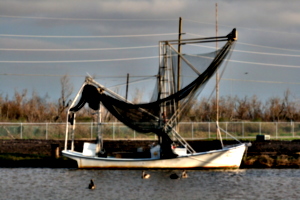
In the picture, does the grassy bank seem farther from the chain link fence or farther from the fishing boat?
the chain link fence

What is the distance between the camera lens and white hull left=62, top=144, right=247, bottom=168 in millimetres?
37125

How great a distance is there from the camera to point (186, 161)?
37.1 m

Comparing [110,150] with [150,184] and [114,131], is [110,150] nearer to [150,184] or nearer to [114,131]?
[114,131]

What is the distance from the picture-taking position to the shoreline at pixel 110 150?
40.4 metres

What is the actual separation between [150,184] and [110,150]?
1416cm

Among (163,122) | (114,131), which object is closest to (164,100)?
(163,122)

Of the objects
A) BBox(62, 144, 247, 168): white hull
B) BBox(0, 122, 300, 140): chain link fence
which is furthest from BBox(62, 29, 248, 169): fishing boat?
BBox(0, 122, 300, 140): chain link fence

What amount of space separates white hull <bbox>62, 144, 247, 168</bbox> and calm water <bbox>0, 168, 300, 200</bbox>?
37cm

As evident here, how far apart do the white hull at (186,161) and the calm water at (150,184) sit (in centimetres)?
37

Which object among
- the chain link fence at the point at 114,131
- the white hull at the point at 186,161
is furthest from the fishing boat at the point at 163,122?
the chain link fence at the point at 114,131

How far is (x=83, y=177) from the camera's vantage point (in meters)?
35.2

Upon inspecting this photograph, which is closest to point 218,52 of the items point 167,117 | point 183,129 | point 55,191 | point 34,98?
point 167,117

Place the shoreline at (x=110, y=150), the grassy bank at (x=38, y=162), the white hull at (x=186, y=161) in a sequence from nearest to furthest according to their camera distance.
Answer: the white hull at (x=186, y=161) → the shoreline at (x=110, y=150) → the grassy bank at (x=38, y=162)

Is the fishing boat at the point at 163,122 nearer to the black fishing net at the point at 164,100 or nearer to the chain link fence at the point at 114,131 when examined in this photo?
the black fishing net at the point at 164,100
